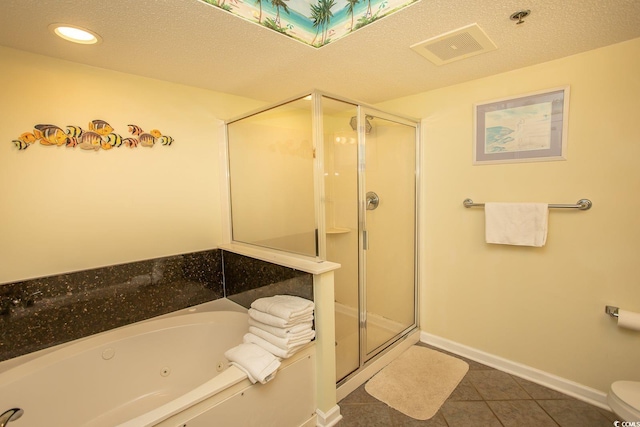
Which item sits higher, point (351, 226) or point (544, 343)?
point (351, 226)

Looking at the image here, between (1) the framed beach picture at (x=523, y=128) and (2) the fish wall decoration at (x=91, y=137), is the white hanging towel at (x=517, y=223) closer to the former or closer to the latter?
(1) the framed beach picture at (x=523, y=128)

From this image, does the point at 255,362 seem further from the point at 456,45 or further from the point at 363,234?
the point at 456,45

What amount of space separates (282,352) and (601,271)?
1892 millimetres

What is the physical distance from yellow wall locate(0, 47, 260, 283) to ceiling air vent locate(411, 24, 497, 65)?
1493mm

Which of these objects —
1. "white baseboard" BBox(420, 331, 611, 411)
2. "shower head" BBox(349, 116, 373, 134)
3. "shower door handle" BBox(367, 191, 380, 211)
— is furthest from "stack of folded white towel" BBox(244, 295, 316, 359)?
"white baseboard" BBox(420, 331, 611, 411)

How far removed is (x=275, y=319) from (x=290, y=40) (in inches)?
56.2

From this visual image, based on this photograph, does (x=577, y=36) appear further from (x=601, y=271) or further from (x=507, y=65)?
(x=601, y=271)

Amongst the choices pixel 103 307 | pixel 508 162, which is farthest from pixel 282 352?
pixel 508 162

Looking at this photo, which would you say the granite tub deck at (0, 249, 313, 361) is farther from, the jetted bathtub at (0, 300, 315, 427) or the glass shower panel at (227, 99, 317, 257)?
the glass shower panel at (227, 99, 317, 257)

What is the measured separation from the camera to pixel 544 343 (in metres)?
1.99

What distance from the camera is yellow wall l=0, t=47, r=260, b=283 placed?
61.2 inches

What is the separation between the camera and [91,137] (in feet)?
5.75

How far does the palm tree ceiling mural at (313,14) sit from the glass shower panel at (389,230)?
692 millimetres

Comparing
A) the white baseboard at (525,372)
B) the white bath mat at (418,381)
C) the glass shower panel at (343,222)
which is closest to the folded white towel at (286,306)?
the glass shower panel at (343,222)
